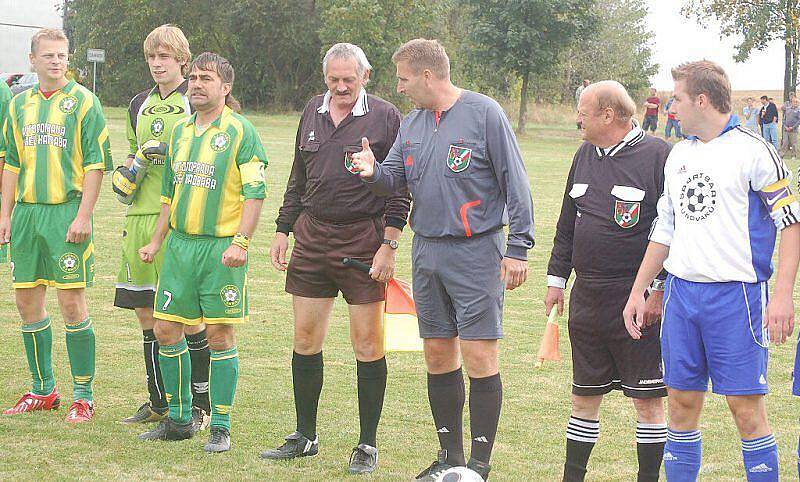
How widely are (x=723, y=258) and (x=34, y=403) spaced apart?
403cm

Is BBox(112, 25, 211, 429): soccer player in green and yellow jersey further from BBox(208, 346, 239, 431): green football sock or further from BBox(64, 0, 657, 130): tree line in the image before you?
BBox(64, 0, 657, 130): tree line

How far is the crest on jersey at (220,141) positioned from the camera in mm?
5465

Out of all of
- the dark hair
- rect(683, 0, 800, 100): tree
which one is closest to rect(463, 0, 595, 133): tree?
rect(683, 0, 800, 100): tree

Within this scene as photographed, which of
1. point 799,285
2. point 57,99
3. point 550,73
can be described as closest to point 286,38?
point 550,73

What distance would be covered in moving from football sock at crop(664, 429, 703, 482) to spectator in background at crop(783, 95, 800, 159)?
1184 inches

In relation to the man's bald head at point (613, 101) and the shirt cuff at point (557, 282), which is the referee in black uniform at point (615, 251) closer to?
the man's bald head at point (613, 101)

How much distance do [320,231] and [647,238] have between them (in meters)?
1.69

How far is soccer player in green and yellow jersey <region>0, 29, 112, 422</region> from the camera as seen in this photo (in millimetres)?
5941

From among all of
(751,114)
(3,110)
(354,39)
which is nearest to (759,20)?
A: (751,114)

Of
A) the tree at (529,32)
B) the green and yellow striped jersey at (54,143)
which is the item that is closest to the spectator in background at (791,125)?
the tree at (529,32)

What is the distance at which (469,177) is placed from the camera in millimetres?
4918

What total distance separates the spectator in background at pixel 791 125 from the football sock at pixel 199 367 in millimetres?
29405

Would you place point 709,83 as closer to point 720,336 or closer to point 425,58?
point 720,336

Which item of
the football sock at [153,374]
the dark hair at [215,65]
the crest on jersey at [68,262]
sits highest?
the dark hair at [215,65]
